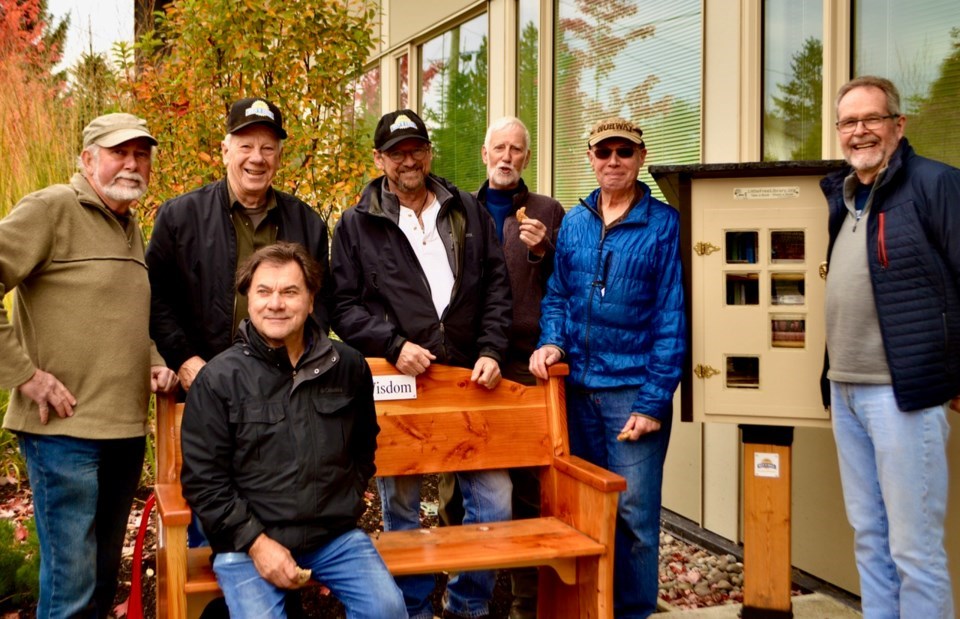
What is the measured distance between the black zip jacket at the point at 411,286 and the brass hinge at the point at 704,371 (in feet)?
2.58

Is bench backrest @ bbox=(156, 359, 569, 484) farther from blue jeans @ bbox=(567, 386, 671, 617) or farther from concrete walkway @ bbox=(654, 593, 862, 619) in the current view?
concrete walkway @ bbox=(654, 593, 862, 619)

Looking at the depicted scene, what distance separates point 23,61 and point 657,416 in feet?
18.7

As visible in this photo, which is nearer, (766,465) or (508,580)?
(766,465)

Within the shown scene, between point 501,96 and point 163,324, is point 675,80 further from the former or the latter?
point 163,324

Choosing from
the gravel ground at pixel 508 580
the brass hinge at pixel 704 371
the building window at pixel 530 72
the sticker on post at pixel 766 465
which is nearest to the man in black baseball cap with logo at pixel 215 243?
the gravel ground at pixel 508 580

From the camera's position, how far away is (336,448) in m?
3.19

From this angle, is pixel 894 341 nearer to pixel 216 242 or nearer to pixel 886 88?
pixel 886 88

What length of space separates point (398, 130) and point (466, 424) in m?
1.24

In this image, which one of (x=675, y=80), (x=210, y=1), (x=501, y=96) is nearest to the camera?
→ (x=675, y=80)

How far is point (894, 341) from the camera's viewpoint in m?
3.21

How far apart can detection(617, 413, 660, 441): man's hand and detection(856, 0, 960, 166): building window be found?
1.83m

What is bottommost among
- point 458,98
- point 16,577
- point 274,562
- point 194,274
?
point 16,577

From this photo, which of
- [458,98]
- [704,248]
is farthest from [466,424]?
[458,98]

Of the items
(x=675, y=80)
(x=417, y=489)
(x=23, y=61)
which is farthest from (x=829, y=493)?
(x=23, y=61)
